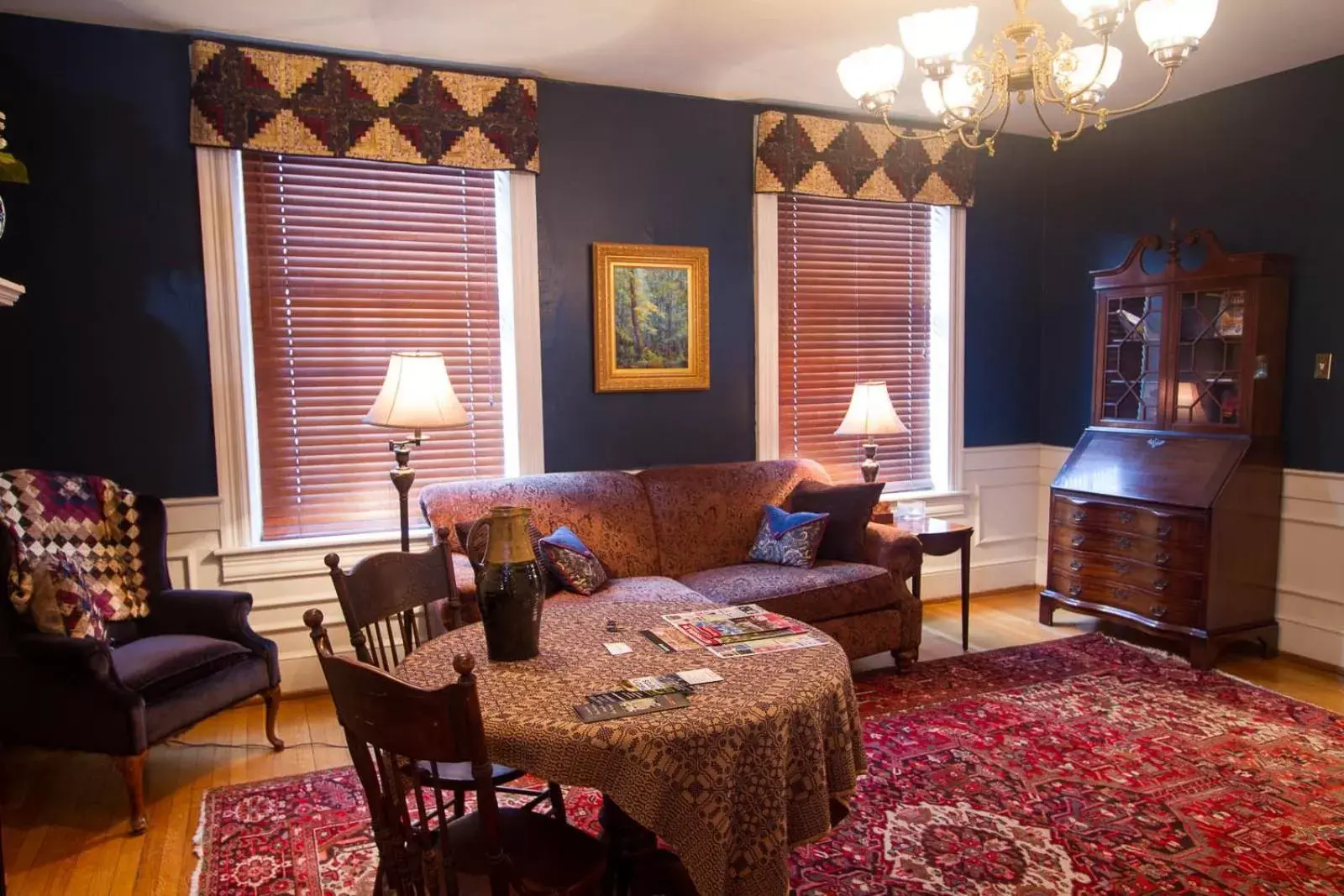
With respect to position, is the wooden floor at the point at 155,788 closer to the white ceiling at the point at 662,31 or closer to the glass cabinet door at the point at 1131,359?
the glass cabinet door at the point at 1131,359

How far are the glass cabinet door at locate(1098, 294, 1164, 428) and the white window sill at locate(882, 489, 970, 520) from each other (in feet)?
3.01

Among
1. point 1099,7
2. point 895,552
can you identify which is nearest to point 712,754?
point 1099,7

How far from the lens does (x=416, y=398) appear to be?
3328 millimetres

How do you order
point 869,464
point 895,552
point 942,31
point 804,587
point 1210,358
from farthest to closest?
point 869,464
point 1210,358
point 895,552
point 804,587
point 942,31

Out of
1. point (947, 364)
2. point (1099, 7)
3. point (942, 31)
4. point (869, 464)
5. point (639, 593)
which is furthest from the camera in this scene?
point (947, 364)

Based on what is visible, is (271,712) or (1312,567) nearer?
(271,712)

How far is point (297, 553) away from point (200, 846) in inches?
54.2

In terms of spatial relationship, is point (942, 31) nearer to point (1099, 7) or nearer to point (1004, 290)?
point (1099, 7)

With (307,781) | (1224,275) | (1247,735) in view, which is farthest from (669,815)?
(1224,275)

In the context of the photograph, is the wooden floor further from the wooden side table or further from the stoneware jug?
the stoneware jug

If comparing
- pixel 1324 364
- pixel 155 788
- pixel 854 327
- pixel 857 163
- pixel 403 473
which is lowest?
pixel 155 788

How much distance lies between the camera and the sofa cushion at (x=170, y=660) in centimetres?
279

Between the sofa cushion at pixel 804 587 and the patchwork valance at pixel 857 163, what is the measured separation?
6.39ft

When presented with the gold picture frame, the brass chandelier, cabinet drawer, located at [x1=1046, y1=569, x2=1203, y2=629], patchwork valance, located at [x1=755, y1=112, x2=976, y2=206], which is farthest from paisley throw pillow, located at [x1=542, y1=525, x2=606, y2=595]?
cabinet drawer, located at [x1=1046, y1=569, x2=1203, y2=629]
